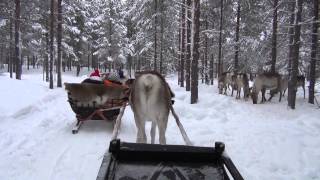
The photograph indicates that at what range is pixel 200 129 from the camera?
36.8ft

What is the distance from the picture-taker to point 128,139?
10188 mm

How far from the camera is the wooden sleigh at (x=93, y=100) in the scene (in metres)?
11.0

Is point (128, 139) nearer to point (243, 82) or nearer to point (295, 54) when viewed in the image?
point (295, 54)

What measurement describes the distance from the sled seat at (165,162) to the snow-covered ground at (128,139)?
3.14m

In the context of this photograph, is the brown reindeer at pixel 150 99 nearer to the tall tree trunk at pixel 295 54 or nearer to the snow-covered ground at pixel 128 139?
the snow-covered ground at pixel 128 139

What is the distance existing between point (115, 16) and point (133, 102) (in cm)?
5002

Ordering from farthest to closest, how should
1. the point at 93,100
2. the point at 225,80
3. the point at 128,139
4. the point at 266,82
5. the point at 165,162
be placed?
the point at 225,80 → the point at 266,82 → the point at 93,100 → the point at 128,139 → the point at 165,162

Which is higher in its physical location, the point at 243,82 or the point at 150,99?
the point at 150,99

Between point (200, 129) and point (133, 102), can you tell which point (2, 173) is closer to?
point (133, 102)

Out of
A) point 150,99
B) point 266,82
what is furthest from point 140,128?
point 266,82

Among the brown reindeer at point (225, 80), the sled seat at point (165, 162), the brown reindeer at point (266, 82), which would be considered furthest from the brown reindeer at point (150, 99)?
the brown reindeer at point (225, 80)

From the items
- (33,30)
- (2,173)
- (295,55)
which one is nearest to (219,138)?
(2,173)

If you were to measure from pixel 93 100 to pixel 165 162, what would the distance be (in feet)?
23.9

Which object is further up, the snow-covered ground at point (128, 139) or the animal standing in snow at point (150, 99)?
the animal standing in snow at point (150, 99)
